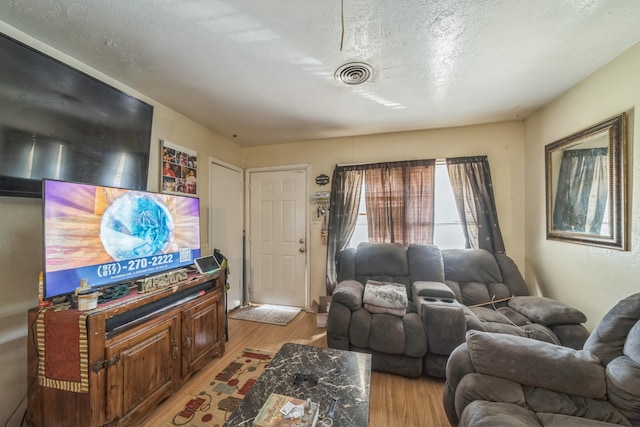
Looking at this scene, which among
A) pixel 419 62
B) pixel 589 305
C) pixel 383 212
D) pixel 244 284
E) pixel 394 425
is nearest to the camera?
pixel 394 425

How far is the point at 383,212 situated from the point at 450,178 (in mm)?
908

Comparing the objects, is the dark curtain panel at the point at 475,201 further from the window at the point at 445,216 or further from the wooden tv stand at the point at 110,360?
the wooden tv stand at the point at 110,360

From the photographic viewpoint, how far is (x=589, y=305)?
1.90 meters

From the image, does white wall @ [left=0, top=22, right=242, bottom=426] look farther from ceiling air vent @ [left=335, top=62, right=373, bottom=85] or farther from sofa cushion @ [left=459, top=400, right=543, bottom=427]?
sofa cushion @ [left=459, top=400, right=543, bottom=427]

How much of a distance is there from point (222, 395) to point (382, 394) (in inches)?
47.1

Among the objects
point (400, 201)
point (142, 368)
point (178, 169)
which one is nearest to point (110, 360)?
point (142, 368)

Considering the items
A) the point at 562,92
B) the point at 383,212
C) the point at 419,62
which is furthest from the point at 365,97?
the point at 562,92

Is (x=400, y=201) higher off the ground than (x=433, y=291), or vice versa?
(x=400, y=201)

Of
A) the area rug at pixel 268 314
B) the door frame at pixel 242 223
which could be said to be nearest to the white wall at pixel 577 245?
the area rug at pixel 268 314

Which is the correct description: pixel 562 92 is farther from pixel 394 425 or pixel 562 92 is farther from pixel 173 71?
pixel 173 71

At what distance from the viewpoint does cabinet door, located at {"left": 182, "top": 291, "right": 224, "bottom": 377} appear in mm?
1838

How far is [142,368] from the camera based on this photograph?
1511mm

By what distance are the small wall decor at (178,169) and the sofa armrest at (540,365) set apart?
9.10ft

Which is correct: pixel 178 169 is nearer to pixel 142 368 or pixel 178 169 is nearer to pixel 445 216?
pixel 142 368
